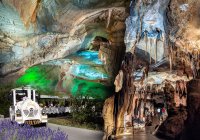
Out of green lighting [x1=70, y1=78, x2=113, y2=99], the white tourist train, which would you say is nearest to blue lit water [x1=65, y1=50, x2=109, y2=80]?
green lighting [x1=70, y1=78, x2=113, y2=99]

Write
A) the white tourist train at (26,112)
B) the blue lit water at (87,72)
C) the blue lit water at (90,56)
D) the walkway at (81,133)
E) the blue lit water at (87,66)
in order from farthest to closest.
Result: the blue lit water at (87,72) < the blue lit water at (87,66) < the blue lit water at (90,56) < the walkway at (81,133) < the white tourist train at (26,112)

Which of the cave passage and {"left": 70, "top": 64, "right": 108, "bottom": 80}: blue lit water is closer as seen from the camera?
the cave passage

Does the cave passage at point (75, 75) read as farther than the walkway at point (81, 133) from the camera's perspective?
Yes

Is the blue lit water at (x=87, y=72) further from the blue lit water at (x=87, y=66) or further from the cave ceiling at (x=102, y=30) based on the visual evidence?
the cave ceiling at (x=102, y=30)

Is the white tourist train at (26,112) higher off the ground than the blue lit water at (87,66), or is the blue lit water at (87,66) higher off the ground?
the blue lit water at (87,66)

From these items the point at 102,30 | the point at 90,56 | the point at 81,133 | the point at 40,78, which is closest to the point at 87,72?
the point at 90,56

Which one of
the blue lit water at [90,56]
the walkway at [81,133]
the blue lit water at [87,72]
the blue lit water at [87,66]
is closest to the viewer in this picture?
the walkway at [81,133]

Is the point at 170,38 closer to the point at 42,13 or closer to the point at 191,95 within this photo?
the point at 191,95

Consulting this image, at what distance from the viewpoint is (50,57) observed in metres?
10.7

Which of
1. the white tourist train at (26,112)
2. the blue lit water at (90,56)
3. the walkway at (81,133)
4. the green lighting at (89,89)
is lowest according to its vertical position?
the walkway at (81,133)

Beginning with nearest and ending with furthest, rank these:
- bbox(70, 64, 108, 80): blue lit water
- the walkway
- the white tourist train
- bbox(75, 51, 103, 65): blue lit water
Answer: the white tourist train
the walkway
bbox(75, 51, 103, 65): blue lit water
bbox(70, 64, 108, 80): blue lit water

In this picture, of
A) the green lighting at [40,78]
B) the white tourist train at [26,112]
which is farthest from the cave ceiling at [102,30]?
the white tourist train at [26,112]

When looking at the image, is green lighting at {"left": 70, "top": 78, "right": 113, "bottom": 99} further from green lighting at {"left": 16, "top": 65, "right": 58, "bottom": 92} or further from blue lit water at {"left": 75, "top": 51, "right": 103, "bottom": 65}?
blue lit water at {"left": 75, "top": 51, "right": 103, "bottom": 65}

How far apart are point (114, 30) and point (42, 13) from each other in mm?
1997
